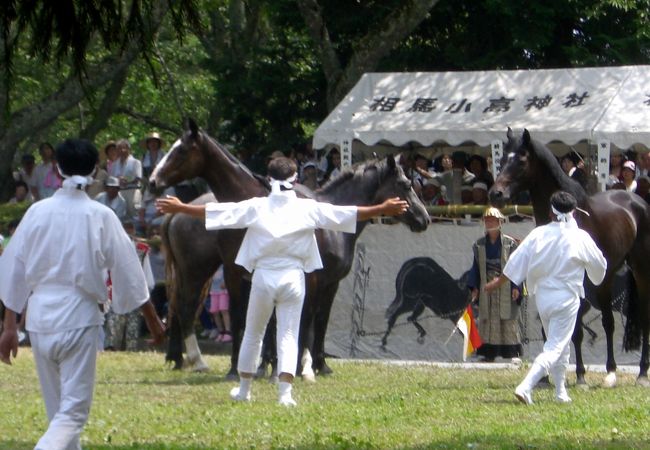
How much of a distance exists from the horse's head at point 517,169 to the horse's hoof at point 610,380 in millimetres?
2051

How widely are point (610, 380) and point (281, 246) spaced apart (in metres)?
4.26

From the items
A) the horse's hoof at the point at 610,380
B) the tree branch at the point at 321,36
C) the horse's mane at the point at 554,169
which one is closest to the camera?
the horse's hoof at the point at 610,380

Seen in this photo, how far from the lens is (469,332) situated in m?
15.1

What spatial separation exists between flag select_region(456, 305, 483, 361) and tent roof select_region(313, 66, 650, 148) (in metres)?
3.68

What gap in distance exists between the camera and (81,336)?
→ 717 centimetres

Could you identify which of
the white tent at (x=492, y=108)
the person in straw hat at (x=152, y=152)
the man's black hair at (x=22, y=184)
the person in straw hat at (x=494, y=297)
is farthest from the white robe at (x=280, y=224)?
the man's black hair at (x=22, y=184)

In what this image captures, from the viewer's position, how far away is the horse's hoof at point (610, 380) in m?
13.5

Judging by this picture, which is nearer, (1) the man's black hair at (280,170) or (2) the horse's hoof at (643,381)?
(1) the man's black hair at (280,170)

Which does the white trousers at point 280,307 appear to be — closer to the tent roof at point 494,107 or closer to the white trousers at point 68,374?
the white trousers at point 68,374

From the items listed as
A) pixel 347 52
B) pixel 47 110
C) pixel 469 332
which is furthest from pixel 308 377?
pixel 347 52

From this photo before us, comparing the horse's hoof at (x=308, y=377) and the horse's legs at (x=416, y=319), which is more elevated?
the horse's hoof at (x=308, y=377)

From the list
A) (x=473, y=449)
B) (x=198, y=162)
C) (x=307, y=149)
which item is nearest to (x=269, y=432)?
(x=473, y=449)

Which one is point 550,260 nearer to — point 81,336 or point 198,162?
point 198,162

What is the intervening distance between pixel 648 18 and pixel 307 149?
6.15m
